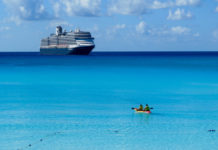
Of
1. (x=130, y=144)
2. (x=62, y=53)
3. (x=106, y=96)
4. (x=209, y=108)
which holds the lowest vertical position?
(x=130, y=144)

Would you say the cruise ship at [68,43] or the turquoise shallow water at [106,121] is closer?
the turquoise shallow water at [106,121]

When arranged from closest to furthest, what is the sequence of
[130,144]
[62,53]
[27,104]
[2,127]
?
[130,144] → [2,127] → [27,104] → [62,53]

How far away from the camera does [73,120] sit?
63.1 feet

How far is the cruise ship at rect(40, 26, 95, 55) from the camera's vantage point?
116m

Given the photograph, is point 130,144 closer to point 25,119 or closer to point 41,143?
point 41,143

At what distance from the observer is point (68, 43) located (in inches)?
4749

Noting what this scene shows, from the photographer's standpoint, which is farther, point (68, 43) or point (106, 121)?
point (68, 43)

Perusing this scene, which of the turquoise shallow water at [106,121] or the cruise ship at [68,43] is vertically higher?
the cruise ship at [68,43]

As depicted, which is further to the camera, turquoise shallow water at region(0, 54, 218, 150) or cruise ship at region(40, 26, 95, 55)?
cruise ship at region(40, 26, 95, 55)

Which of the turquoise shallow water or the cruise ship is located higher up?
the cruise ship

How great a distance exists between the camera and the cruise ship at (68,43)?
4550 inches

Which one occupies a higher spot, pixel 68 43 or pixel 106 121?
pixel 68 43

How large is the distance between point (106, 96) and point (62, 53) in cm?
10183

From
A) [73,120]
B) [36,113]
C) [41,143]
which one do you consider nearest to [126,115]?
[73,120]
